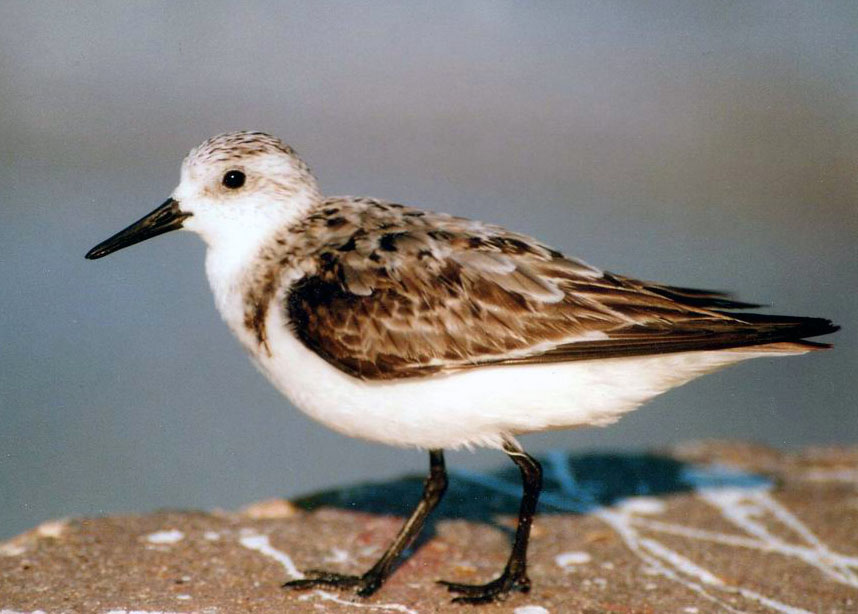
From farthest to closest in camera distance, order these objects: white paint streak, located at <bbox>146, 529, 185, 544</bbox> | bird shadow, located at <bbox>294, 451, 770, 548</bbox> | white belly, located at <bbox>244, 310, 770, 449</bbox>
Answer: bird shadow, located at <bbox>294, 451, 770, 548</bbox> → white paint streak, located at <bbox>146, 529, 185, 544</bbox> → white belly, located at <bbox>244, 310, 770, 449</bbox>

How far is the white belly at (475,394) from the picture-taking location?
4434 millimetres

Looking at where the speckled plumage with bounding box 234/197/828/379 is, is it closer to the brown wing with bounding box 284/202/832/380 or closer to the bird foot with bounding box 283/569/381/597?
the brown wing with bounding box 284/202/832/380

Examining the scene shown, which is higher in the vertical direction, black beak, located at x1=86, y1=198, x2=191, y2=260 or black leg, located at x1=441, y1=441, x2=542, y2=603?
black beak, located at x1=86, y1=198, x2=191, y2=260

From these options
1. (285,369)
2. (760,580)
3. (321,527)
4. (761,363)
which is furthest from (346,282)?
(761,363)

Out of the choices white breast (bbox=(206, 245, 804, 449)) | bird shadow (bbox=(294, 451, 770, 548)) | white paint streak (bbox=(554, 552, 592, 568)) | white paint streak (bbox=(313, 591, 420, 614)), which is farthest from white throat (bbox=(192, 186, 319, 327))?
white paint streak (bbox=(554, 552, 592, 568))

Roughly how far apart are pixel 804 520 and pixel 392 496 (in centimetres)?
270

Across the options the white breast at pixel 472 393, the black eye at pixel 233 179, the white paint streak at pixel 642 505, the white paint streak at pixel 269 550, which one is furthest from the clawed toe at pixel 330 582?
the white paint streak at pixel 642 505

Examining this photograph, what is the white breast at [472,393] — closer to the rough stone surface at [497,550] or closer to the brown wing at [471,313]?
the brown wing at [471,313]

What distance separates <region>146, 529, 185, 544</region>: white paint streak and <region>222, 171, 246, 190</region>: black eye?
2.07 m

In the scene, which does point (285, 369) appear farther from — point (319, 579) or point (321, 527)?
point (321, 527)

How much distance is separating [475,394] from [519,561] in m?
1.11

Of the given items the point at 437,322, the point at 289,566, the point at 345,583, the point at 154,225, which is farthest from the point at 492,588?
the point at 154,225

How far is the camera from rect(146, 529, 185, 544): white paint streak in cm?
559

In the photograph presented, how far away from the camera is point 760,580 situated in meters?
5.57
